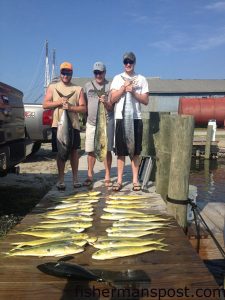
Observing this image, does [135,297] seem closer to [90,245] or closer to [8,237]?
[90,245]

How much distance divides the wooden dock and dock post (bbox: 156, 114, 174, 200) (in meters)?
2.49

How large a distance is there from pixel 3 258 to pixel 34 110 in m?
8.23

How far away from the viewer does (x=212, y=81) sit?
5706 centimetres

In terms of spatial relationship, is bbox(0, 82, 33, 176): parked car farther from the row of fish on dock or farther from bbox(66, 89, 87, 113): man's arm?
the row of fish on dock

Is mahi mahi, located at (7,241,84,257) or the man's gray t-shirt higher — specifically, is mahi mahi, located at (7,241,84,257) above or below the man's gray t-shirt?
below

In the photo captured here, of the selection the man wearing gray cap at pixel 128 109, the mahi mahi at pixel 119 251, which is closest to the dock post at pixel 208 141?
the man wearing gray cap at pixel 128 109

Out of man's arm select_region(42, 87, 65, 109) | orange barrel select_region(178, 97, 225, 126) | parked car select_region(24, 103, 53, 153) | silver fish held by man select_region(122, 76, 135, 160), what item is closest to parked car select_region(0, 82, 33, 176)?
man's arm select_region(42, 87, 65, 109)

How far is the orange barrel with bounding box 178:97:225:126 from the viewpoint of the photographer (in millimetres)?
32625

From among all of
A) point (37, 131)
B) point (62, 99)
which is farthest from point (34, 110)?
point (62, 99)

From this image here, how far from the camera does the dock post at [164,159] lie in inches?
251

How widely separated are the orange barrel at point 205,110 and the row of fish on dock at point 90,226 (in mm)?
28083

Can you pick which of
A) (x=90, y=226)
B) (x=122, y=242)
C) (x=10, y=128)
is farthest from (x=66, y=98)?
(x=122, y=242)

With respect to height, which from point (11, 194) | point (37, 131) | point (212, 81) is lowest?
point (11, 194)

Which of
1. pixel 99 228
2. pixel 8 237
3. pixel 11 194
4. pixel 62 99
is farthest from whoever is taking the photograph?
pixel 11 194
